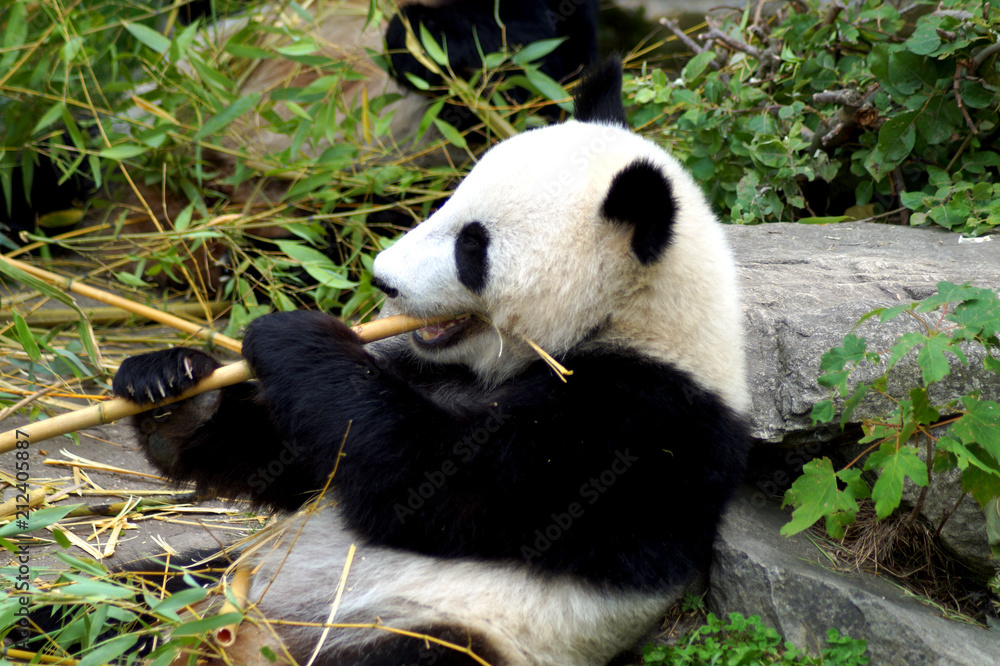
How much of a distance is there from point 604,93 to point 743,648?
5.77ft

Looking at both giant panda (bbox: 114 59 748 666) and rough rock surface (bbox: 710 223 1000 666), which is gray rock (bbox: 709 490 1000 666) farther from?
giant panda (bbox: 114 59 748 666)

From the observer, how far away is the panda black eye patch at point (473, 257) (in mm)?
2211

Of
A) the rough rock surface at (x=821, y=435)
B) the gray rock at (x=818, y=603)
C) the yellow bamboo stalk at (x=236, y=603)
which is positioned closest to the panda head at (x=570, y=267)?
the rough rock surface at (x=821, y=435)

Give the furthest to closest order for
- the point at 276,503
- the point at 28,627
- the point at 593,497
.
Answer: the point at 276,503 → the point at 28,627 → the point at 593,497

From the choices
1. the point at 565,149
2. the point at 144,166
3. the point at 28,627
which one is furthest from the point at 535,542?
the point at 144,166

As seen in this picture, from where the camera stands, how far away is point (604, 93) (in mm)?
2596

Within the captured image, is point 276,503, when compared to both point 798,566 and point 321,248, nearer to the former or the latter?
point 798,566

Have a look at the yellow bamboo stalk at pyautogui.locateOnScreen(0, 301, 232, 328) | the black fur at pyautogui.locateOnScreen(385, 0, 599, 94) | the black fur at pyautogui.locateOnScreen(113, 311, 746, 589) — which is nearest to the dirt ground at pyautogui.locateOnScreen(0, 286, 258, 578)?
the yellow bamboo stalk at pyautogui.locateOnScreen(0, 301, 232, 328)

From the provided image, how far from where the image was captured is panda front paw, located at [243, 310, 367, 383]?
2.16m

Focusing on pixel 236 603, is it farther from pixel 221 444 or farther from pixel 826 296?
pixel 826 296

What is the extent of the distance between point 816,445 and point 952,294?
0.78 metres

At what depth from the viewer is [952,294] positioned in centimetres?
205

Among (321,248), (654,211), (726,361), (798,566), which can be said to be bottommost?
(798,566)

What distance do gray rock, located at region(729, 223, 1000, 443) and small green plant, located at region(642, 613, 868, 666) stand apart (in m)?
0.60
